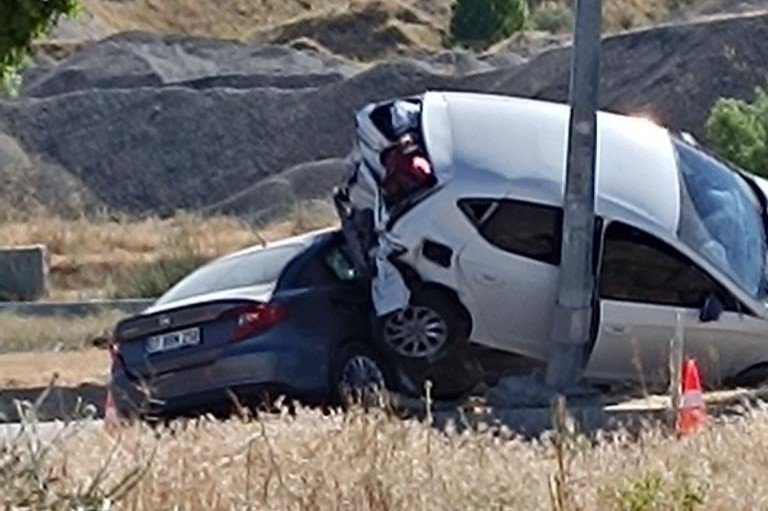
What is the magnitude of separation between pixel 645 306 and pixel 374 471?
24.9 feet

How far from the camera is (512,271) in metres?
13.7

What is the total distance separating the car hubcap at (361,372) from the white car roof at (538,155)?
4.13 ft

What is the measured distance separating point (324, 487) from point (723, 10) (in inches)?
2231

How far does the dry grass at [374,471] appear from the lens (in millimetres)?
6129

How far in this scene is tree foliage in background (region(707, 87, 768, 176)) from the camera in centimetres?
3594

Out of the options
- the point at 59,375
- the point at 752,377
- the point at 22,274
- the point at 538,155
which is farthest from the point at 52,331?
the point at 752,377

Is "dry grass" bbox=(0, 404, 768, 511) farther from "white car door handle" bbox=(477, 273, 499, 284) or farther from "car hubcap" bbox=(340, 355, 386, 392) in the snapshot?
"white car door handle" bbox=(477, 273, 499, 284)

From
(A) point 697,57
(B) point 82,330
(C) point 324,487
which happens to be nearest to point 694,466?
(C) point 324,487

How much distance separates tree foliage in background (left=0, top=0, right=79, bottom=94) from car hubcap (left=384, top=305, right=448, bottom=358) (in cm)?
625

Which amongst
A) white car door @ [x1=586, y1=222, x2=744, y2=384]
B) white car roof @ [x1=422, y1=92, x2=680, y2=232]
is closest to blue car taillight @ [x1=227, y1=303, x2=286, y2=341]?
white car roof @ [x1=422, y1=92, x2=680, y2=232]

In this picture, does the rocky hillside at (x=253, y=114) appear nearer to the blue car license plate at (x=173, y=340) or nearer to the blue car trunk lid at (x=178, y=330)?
the blue car trunk lid at (x=178, y=330)

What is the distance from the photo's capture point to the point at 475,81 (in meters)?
50.4

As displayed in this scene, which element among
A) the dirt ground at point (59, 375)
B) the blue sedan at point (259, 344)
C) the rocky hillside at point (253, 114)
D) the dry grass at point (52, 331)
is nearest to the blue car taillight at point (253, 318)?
the blue sedan at point (259, 344)

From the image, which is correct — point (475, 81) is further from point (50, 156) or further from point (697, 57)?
point (50, 156)
